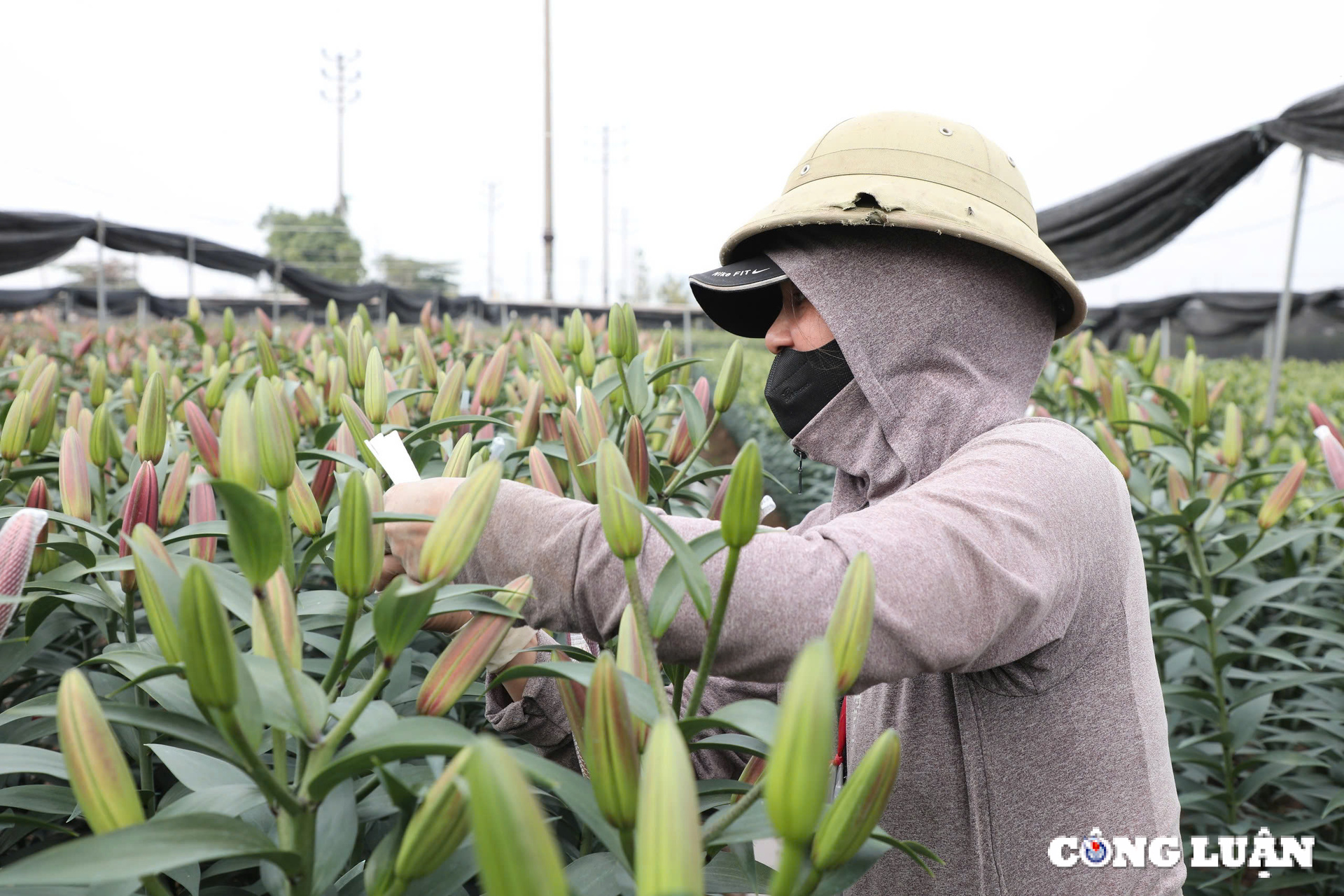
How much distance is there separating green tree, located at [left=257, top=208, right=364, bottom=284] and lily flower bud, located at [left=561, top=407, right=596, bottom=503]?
34.0m

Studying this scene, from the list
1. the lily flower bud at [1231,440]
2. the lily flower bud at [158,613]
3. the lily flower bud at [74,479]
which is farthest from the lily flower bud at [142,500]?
the lily flower bud at [1231,440]

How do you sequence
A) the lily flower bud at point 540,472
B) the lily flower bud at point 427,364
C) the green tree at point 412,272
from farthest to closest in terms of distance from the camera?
the green tree at point 412,272 < the lily flower bud at point 427,364 < the lily flower bud at point 540,472

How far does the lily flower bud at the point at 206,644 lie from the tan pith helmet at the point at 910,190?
0.78 metres

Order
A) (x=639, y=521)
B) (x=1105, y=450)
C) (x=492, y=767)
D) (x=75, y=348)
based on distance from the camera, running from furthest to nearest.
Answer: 1. (x=75, y=348)
2. (x=1105, y=450)
3. (x=639, y=521)
4. (x=492, y=767)

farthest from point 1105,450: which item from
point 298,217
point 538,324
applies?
point 298,217

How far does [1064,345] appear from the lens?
426cm

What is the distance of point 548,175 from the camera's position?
2152 cm

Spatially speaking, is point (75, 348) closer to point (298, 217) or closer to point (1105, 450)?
point (1105, 450)

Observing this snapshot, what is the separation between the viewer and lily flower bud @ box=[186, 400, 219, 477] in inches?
41.7

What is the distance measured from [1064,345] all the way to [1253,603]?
2.69m

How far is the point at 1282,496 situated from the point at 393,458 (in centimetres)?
152

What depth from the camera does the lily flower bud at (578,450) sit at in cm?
104

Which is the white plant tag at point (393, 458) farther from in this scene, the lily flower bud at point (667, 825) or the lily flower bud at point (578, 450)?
the lily flower bud at point (667, 825)

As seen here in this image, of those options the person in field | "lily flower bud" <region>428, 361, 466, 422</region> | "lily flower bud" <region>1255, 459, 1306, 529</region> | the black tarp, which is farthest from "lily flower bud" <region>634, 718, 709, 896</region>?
the black tarp
